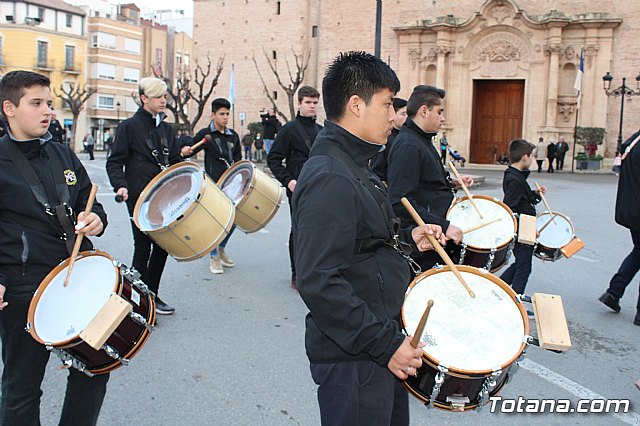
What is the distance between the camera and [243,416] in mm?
4113

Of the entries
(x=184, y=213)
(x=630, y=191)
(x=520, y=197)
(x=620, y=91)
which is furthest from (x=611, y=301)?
(x=620, y=91)

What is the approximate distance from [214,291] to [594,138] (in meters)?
27.8

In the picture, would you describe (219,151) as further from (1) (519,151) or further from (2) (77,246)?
(2) (77,246)

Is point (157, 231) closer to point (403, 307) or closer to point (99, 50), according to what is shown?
point (403, 307)

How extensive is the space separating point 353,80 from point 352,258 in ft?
2.25

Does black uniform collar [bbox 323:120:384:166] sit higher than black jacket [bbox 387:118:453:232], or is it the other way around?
black uniform collar [bbox 323:120:384:166]

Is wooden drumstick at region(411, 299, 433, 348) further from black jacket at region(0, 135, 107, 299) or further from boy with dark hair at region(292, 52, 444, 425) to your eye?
black jacket at region(0, 135, 107, 299)

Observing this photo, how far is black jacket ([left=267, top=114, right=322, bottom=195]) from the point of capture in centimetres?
719

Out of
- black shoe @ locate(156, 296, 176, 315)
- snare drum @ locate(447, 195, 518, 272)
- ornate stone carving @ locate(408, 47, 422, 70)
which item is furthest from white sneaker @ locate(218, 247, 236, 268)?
ornate stone carving @ locate(408, 47, 422, 70)

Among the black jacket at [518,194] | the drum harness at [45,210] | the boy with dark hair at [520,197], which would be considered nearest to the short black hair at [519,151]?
the boy with dark hair at [520,197]

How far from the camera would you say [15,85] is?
3240mm

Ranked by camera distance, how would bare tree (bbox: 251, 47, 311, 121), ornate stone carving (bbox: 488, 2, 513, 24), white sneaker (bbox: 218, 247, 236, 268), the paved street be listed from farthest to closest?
bare tree (bbox: 251, 47, 311, 121)
ornate stone carving (bbox: 488, 2, 513, 24)
white sneaker (bbox: 218, 247, 236, 268)
the paved street

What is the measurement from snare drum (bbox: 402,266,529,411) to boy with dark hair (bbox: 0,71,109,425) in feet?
5.57

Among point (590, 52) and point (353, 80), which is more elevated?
point (590, 52)
